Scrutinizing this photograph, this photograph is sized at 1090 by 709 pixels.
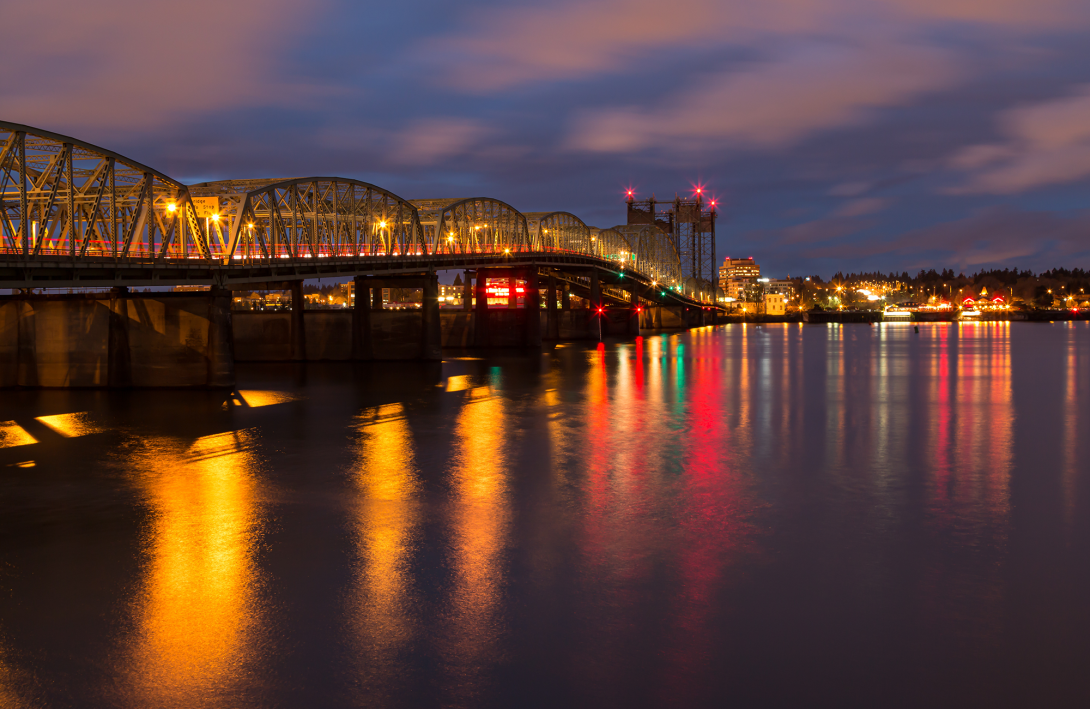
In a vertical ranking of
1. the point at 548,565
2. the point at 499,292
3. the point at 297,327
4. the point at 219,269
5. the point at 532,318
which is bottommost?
the point at 548,565

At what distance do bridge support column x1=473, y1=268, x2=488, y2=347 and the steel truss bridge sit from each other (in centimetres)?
347

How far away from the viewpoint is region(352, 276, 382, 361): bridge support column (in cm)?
6788

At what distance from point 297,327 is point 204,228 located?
13.4 metres

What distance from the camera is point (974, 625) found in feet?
33.8

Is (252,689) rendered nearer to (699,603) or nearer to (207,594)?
(207,594)

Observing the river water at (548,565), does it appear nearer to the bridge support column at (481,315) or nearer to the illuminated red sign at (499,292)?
the bridge support column at (481,315)

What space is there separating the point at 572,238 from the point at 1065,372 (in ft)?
276

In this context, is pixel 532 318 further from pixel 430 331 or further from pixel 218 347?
pixel 218 347

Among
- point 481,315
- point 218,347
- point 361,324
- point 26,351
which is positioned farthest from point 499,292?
point 26,351

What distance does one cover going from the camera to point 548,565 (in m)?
12.8

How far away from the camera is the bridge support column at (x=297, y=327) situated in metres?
68.4

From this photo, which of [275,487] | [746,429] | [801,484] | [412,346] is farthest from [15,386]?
[801,484]

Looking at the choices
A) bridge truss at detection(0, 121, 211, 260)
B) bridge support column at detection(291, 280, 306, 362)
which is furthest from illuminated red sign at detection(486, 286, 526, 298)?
bridge truss at detection(0, 121, 211, 260)

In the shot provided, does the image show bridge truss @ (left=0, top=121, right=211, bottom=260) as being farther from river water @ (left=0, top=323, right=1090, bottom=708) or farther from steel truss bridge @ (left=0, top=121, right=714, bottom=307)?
river water @ (left=0, top=323, right=1090, bottom=708)
